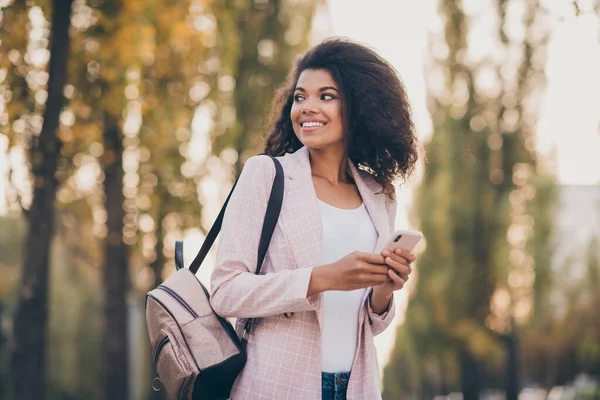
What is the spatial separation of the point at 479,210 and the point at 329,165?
→ 16.6 meters

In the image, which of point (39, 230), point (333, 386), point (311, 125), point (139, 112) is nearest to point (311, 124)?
point (311, 125)

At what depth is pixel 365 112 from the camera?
10.3 ft

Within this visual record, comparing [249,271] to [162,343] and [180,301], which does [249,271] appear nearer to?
[180,301]

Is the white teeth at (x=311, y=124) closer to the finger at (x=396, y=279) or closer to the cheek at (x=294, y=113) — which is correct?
the cheek at (x=294, y=113)

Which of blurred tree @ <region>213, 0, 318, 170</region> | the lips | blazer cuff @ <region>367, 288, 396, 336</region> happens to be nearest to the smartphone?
blazer cuff @ <region>367, 288, 396, 336</region>

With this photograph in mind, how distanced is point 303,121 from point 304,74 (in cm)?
19

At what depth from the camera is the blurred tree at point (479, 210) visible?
61.7 feet

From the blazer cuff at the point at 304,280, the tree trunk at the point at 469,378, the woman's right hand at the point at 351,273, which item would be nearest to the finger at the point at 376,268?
the woman's right hand at the point at 351,273

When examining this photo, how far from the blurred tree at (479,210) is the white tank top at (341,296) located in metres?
16.2

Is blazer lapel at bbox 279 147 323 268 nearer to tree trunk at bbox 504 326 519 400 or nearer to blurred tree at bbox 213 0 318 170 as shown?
blurred tree at bbox 213 0 318 170

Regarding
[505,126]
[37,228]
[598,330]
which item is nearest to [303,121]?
[37,228]

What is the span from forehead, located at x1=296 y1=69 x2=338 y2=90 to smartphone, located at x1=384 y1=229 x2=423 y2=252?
703 mm

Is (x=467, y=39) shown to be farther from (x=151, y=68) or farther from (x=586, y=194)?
(x=586, y=194)

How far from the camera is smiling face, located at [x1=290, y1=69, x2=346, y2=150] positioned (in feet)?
9.84
